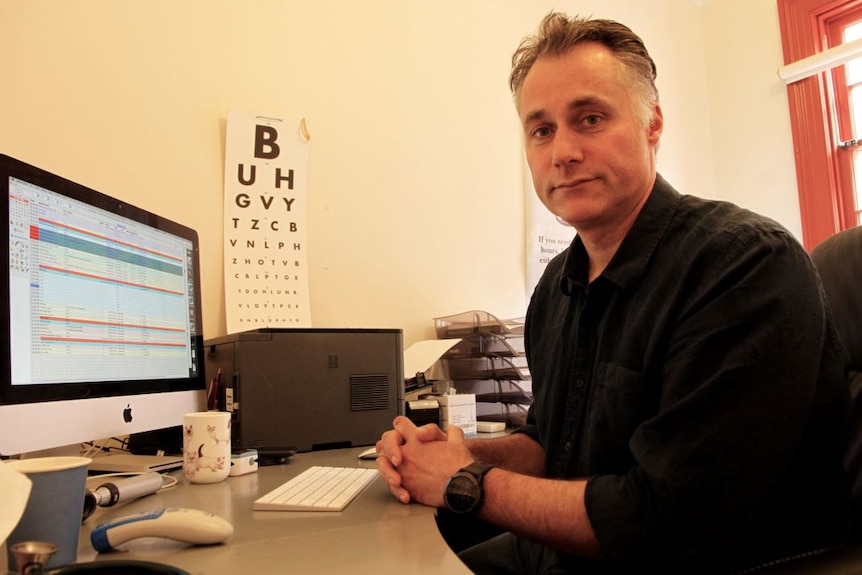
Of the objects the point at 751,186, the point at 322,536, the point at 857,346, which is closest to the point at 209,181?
the point at 322,536

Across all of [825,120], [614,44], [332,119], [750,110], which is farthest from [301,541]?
[750,110]

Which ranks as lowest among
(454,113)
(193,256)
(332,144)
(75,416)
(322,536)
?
(322,536)

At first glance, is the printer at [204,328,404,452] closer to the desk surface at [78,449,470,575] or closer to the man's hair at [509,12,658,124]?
the desk surface at [78,449,470,575]

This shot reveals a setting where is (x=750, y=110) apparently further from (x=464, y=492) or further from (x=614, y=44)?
(x=464, y=492)

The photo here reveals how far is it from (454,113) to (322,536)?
1.75m

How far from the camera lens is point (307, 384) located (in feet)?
4.49

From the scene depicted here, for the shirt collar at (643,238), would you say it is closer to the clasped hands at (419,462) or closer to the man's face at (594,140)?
the man's face at (594,140)

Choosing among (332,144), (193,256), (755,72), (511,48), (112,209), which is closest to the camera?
(112,209)

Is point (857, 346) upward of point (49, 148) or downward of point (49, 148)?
downward

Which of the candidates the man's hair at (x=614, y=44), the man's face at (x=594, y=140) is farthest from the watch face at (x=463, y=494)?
the man's hair at (x=614, y=44)

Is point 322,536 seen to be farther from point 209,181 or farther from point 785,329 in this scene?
point 209,181

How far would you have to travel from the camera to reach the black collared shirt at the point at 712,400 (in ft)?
2.30

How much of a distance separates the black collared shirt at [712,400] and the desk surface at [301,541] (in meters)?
0.24

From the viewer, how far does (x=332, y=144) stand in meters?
1.86
